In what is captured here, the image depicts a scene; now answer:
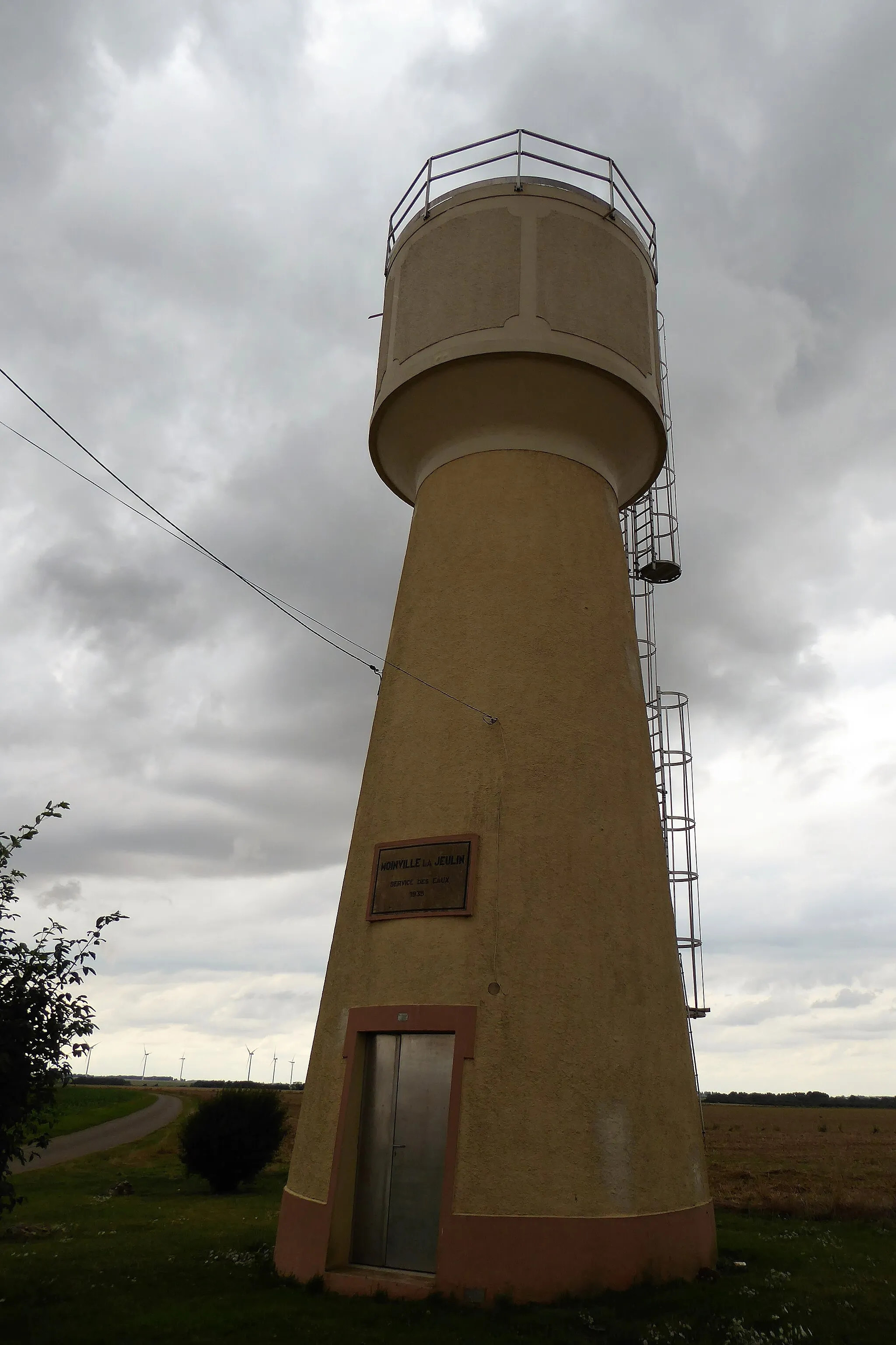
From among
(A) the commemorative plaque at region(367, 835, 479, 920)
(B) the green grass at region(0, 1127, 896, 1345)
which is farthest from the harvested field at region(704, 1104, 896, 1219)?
(A) the commemorative plaque at region(367, 835, 479, 920)

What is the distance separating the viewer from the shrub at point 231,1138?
752 inches

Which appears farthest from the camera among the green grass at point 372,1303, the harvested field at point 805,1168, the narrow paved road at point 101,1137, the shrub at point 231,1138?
the narrow paved road at point 101,1137

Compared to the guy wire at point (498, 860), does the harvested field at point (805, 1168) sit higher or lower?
lower

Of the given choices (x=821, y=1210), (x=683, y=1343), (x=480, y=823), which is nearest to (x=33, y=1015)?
(x=480, y=823)

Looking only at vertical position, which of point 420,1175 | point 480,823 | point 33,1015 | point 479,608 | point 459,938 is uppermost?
point 479,608

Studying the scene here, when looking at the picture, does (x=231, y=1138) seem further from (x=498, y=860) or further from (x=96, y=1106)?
(x=96, y=1106)

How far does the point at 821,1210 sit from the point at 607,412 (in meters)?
12.6

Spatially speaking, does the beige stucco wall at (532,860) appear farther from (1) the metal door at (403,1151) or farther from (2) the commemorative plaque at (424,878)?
(1) the metal door at (403,1151)

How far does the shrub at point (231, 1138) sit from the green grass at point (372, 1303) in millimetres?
6374

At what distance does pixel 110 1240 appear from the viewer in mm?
12125

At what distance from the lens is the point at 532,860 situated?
9312 millimetres

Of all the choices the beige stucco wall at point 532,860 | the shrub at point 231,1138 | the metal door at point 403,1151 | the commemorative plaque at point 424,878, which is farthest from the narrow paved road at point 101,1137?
the beige stucco wall at point 532,860

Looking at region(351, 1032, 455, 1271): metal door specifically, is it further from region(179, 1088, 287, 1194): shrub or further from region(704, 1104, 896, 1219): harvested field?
region(179, 1088, 287, 1194): shrub

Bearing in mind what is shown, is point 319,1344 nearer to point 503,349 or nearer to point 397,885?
point 397,885
